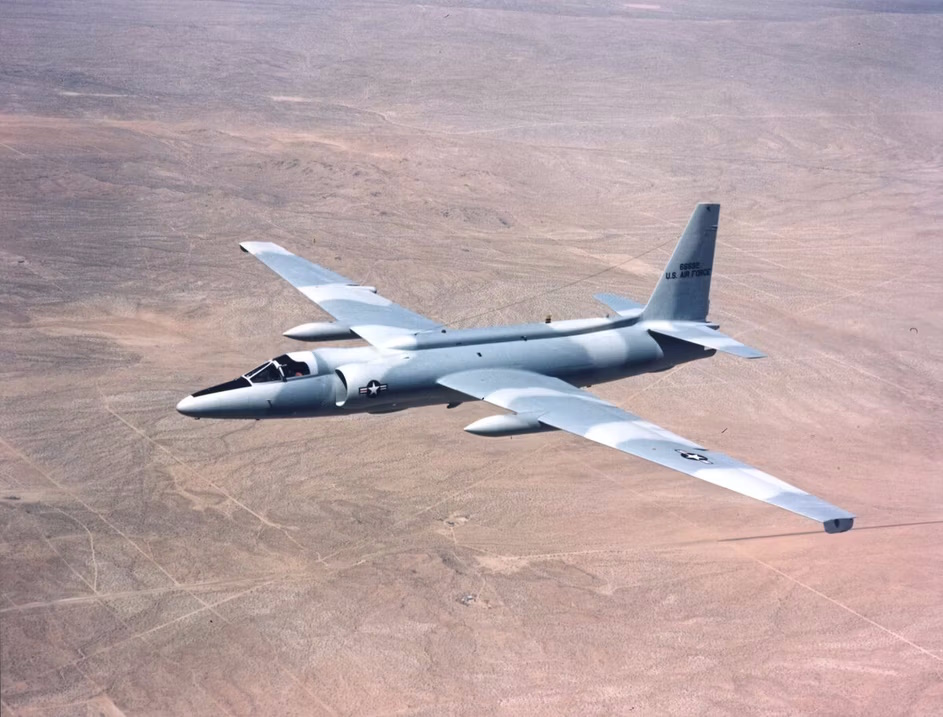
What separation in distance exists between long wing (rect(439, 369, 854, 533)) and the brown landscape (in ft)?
15.7

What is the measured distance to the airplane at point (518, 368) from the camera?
30.4m

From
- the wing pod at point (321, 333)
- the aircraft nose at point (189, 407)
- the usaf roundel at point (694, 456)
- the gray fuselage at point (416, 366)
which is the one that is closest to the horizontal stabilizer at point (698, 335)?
the gray fuselage at point (416, 366)

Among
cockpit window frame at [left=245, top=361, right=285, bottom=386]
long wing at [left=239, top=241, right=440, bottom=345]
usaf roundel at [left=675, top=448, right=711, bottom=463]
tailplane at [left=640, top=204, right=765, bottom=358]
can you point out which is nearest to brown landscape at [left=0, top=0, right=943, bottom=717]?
long wing at [left=239, top=241, right=440, bottom=345]

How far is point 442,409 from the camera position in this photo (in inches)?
1683

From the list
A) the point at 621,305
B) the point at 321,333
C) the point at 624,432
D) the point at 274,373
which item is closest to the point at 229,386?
the point at 274,373

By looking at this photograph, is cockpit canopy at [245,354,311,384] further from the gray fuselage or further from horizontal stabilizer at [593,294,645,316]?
horizontal stabilizer at [593,294,645,316]

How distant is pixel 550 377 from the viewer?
36156 mm

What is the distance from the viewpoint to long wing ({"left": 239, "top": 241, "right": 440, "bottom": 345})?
37188mm

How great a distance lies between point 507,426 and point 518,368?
5015 mm

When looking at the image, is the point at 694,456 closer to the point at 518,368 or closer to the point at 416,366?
the point at 518,368

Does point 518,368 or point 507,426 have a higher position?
point 518,368

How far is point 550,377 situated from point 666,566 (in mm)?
7159

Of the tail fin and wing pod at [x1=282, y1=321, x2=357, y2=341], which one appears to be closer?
wing pod at [x1=282, y1=321, x2=357, y2=341]

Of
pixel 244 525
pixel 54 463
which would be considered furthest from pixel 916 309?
pixel 54 463
